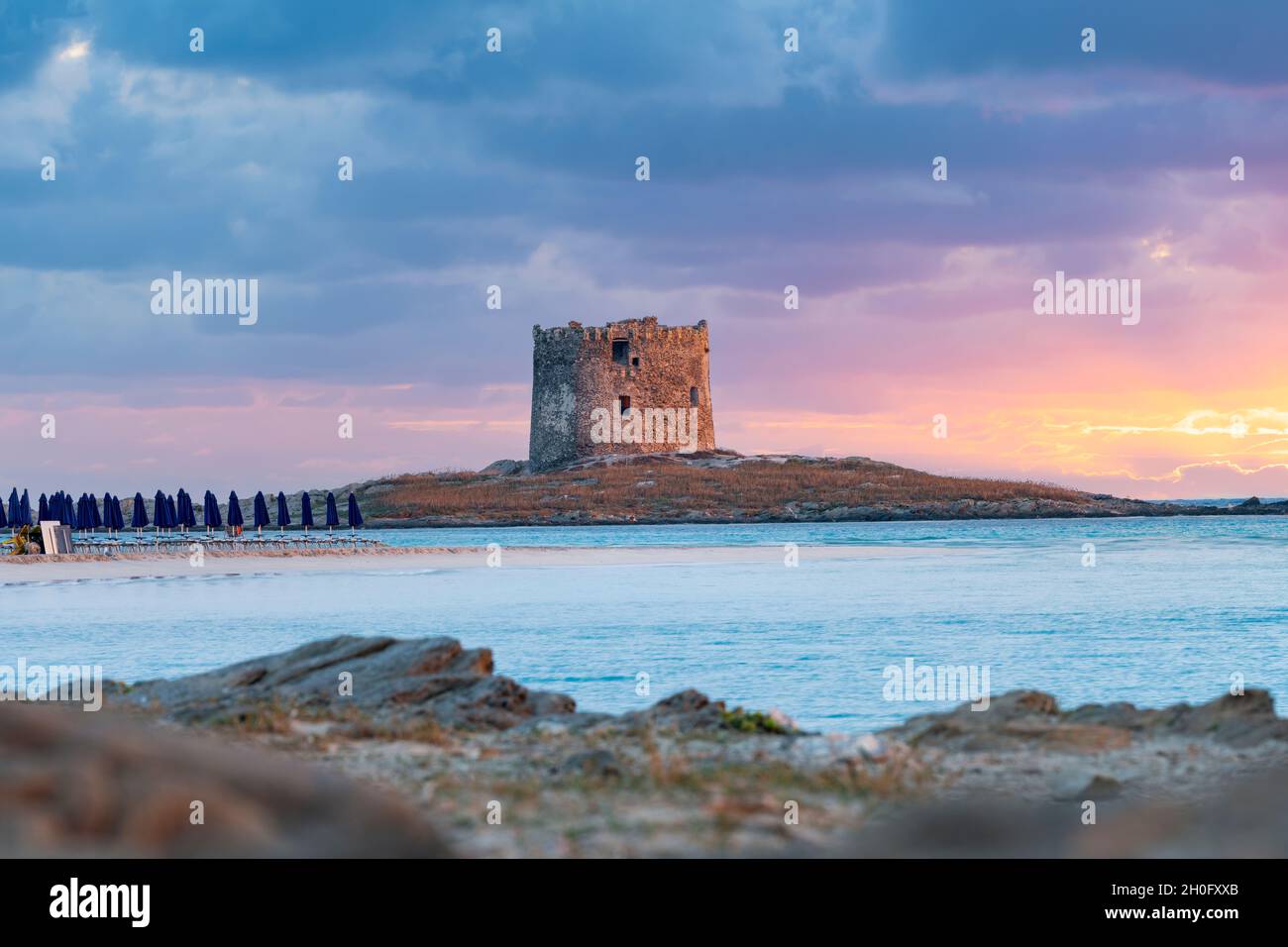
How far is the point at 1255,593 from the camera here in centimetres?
2370

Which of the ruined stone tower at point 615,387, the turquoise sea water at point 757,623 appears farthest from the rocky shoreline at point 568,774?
the ruined stone tower at point 615,387

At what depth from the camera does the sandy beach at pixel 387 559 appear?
1176 inches

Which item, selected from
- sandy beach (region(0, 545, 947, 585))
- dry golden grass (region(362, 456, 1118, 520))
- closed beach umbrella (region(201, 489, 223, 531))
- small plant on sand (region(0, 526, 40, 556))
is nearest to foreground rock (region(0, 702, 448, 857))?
sandy beach (region(0, 545, 947, 585))

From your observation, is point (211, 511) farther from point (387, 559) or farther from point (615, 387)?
point (615, 387)

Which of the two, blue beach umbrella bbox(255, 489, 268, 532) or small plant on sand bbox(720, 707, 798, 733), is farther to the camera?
blue beach umbrella bbox(255, 489, 268, 532)

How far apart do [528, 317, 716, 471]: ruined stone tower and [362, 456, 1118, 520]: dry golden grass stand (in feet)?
9.24

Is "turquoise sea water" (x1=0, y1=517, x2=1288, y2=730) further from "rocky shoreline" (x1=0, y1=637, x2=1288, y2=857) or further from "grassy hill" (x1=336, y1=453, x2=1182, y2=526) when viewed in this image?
"grassy hill" (x1=336, y1=453, x2=1182, y2=526)

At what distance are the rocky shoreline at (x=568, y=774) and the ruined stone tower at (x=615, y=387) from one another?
62.1m

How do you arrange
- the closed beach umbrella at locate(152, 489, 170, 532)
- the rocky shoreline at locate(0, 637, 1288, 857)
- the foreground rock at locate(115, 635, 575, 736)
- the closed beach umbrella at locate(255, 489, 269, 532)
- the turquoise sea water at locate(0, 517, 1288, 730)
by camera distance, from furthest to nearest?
the closed beach umbrella at locate(152, 489, 170, 532)
the closed beach umbrella at locate(255, 489, 269, 532)
the turquoise sea water at locate(0, 517, 1288, 730)
the foreground rock at locate(115, 635, 575, 736)
the rocky shoreline at locate(0, 637, 1288, 857)

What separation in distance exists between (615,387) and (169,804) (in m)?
68.0

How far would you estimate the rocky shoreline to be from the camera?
504cm

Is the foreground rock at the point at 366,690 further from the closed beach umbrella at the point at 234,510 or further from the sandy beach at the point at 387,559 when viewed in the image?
the closed beach umbrella at the point at 234,510

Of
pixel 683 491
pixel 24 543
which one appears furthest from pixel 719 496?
pixel 24 543
